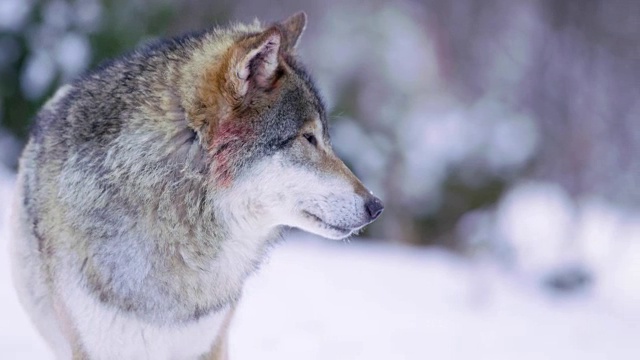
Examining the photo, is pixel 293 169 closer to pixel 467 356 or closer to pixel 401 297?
pixel 467 356

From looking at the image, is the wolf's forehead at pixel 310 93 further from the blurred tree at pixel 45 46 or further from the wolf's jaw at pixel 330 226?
the blurred tree at pixel 45 46

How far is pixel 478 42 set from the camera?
11.4m

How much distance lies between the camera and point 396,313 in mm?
6469

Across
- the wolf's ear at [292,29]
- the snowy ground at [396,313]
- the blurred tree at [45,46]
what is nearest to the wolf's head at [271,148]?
the wolf's ear at [292,29]

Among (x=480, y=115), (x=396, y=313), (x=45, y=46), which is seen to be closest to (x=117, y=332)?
(x=396, y=313)

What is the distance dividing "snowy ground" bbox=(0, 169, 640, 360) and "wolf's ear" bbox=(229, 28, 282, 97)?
145 cm

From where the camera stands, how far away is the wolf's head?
3.03 m

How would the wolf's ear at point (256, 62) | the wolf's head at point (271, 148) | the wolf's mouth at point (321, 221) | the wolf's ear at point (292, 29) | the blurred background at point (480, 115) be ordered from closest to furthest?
the wolf's ear at point (256, 62), the wolf's head at point (271, 148), the wolf's mouth at point (321, 221), the wolf's ear at point (292, 29), the blurred background at point (480, 115)

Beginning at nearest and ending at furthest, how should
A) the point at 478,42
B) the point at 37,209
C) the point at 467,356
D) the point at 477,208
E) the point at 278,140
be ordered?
1. the point at 278,140
2. the point at 37,209
3. the point at 467,356
4. the point at 477,208
5. the point at 478,42

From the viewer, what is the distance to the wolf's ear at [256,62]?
9.55ft

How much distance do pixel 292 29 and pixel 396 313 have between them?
3.39 m

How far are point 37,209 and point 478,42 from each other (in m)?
9.01

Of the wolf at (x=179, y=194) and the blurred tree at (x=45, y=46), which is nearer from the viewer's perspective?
the wolf at (x=179, y=194)

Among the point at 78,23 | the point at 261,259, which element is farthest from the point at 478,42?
the point at 261,259
